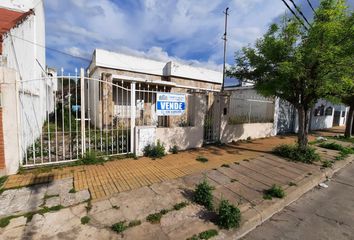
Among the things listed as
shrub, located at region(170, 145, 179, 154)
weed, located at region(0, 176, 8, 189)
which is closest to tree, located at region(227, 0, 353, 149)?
shrub, located at region(170, 145, 179, 154)

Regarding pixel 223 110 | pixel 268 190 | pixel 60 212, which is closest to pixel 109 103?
pixel 223 110

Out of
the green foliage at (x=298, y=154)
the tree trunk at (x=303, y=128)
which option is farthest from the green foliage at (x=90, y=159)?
the tree trunk at (x=303, y=128)

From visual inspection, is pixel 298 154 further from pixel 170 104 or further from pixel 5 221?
pixel 5 221

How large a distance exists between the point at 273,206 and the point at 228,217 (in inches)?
51.6

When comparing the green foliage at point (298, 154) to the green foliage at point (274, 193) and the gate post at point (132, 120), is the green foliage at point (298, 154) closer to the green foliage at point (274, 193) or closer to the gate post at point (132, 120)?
the green foliage at point (274, 193)

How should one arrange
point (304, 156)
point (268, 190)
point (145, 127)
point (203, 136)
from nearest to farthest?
1. point (268, 190)
2. point (145, 127)
3. point (304, 156)
4. point (203, 136)

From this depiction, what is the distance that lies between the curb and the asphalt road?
0.26ft

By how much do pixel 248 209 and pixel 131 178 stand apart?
8.53 ft

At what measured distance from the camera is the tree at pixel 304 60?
5.42 meters

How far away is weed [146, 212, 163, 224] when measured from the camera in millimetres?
3097

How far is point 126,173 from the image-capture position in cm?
488

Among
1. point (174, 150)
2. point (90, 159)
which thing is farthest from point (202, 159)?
point (90, 159)

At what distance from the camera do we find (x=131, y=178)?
15.1 ft

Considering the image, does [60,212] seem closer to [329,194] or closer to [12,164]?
[12,164]
